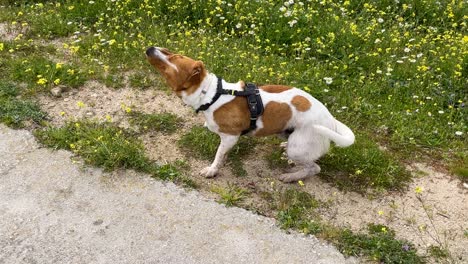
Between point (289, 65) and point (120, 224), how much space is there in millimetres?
3279

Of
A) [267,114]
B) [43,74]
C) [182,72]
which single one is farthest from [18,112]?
[267,114]

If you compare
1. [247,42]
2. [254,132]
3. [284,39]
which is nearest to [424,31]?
[284,39]

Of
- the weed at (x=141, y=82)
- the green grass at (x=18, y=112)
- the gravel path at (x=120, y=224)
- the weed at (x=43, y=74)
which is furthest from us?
the weed at (x=141, y=82)

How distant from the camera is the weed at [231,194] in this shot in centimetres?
456

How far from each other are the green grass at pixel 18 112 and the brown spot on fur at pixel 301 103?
2795 mm

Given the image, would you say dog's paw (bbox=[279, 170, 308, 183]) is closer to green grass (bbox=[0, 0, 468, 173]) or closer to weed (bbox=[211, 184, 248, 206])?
weed (bbox=[211, 184, 248, 206])

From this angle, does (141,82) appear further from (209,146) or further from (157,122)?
(209,146)

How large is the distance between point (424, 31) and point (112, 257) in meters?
6.10

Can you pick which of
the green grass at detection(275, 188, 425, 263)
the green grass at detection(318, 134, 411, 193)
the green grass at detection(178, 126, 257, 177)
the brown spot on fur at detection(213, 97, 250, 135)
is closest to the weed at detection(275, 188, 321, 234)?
the green grass at detection(275, 188, 425, 263)

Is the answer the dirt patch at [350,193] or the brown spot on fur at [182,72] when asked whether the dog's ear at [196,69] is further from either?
the dirt patch at [350,193]

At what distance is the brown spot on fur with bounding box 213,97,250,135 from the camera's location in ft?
14.9

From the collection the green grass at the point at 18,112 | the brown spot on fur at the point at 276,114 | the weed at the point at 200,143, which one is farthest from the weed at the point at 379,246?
the green grass at the point at 18,112

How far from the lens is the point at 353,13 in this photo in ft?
26.0

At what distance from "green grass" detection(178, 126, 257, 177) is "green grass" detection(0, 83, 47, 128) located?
1625 millimetres
